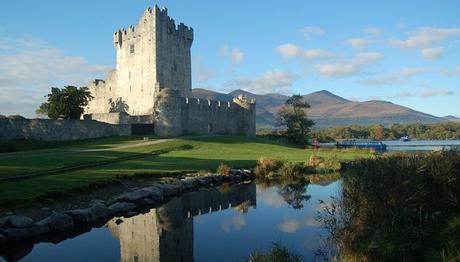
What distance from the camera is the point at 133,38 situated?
2224 inches

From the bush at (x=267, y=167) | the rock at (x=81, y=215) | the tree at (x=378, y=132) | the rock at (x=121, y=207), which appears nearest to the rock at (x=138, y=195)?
the rock at (x=121, y=207)

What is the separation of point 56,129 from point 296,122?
34.1 meters

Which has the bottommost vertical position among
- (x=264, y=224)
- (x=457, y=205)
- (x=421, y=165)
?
(x=264, y=224)

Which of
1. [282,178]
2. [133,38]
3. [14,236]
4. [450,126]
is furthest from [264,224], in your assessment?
[450,126]

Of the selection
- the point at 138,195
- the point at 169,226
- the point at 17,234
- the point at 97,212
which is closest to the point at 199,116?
the point at 138,195

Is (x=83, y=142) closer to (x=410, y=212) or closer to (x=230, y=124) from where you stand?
(x=230, y=124)

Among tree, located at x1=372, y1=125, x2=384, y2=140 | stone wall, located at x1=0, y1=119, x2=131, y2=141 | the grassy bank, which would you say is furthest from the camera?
tree, located at x1=372, y1=125, x2=384, y2=140

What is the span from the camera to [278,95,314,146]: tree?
6438cm

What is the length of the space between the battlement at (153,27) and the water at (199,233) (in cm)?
3642

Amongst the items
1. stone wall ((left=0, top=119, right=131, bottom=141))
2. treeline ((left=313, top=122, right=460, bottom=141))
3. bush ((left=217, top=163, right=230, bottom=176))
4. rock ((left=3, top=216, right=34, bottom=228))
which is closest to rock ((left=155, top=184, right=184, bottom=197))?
bush ((left=217, top=163, right=230, bottom=176))

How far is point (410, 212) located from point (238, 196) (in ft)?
36.4

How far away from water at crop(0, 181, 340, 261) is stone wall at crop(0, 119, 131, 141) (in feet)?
79.7

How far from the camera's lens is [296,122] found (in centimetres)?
6438

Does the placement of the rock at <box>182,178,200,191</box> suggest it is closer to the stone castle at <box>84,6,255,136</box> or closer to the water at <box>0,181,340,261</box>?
the water at <box>0,181,340,261</box>
